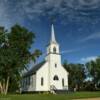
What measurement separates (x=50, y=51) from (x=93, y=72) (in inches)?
1025

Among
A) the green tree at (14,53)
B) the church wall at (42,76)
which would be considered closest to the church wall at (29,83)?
the church wall at (42,76)

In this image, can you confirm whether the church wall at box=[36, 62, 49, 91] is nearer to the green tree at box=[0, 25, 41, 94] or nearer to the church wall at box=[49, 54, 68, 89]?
the church wall at box=[49, 54, 68, 89]

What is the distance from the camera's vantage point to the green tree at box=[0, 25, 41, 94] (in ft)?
161

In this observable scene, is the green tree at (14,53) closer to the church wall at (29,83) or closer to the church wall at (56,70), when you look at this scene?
the church wall at (56,70)

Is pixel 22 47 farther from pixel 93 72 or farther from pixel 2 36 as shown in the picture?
pixel 93 72

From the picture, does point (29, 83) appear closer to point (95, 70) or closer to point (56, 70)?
point (56, 70)

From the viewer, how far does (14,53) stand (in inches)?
1980

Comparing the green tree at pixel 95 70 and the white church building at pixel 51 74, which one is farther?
the green tree at pixel 95 70

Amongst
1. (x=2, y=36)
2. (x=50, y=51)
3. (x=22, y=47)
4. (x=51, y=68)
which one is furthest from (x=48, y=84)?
(x=2, y=36)

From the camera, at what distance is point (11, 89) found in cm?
5959

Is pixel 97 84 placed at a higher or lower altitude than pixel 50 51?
lower

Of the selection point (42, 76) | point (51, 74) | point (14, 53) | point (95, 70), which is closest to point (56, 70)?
point (51, 74)

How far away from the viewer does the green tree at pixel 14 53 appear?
161 feet

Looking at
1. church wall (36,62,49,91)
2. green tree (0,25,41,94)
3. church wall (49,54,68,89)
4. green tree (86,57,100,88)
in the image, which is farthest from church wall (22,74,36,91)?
green tree (86,57,100,88)
